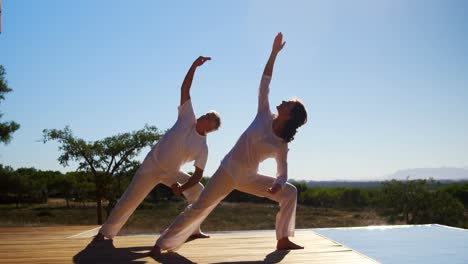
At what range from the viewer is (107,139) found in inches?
577

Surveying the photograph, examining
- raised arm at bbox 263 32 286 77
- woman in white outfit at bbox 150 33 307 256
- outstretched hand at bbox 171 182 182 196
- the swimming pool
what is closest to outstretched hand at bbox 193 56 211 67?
raised arm at bbox 263 32 286 77

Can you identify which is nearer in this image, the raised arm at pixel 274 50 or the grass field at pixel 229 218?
the raised arm at pixel 274 50

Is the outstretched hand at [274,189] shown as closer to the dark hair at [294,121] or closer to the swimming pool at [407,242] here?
the dark hair at [294,121]

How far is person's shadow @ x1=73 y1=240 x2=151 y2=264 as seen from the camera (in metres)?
3.33

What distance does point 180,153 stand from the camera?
3.97m

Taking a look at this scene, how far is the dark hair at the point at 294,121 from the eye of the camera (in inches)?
139

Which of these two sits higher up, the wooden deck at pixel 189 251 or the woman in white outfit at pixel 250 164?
the woman in white outfit at pixel 250 164

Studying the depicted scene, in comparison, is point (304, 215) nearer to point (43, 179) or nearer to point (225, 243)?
point (43, 179)

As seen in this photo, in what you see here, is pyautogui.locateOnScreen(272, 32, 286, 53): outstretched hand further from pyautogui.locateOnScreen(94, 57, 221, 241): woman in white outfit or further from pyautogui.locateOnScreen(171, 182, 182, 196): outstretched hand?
pyautogui.locateOnScreen(171, 182, 182, 196): outstretched hand

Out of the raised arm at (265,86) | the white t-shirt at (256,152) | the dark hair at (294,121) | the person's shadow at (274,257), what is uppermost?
the raised arm at (265,86)

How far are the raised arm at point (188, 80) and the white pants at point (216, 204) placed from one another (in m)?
0.79

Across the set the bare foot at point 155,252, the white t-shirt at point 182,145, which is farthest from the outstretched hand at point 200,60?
the bare foot at point 155,252

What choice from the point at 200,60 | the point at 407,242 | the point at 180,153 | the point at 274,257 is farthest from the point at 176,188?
the point at 407,242

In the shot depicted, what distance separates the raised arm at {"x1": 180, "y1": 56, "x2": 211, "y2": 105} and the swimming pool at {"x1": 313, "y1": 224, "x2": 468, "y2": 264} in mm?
2039
